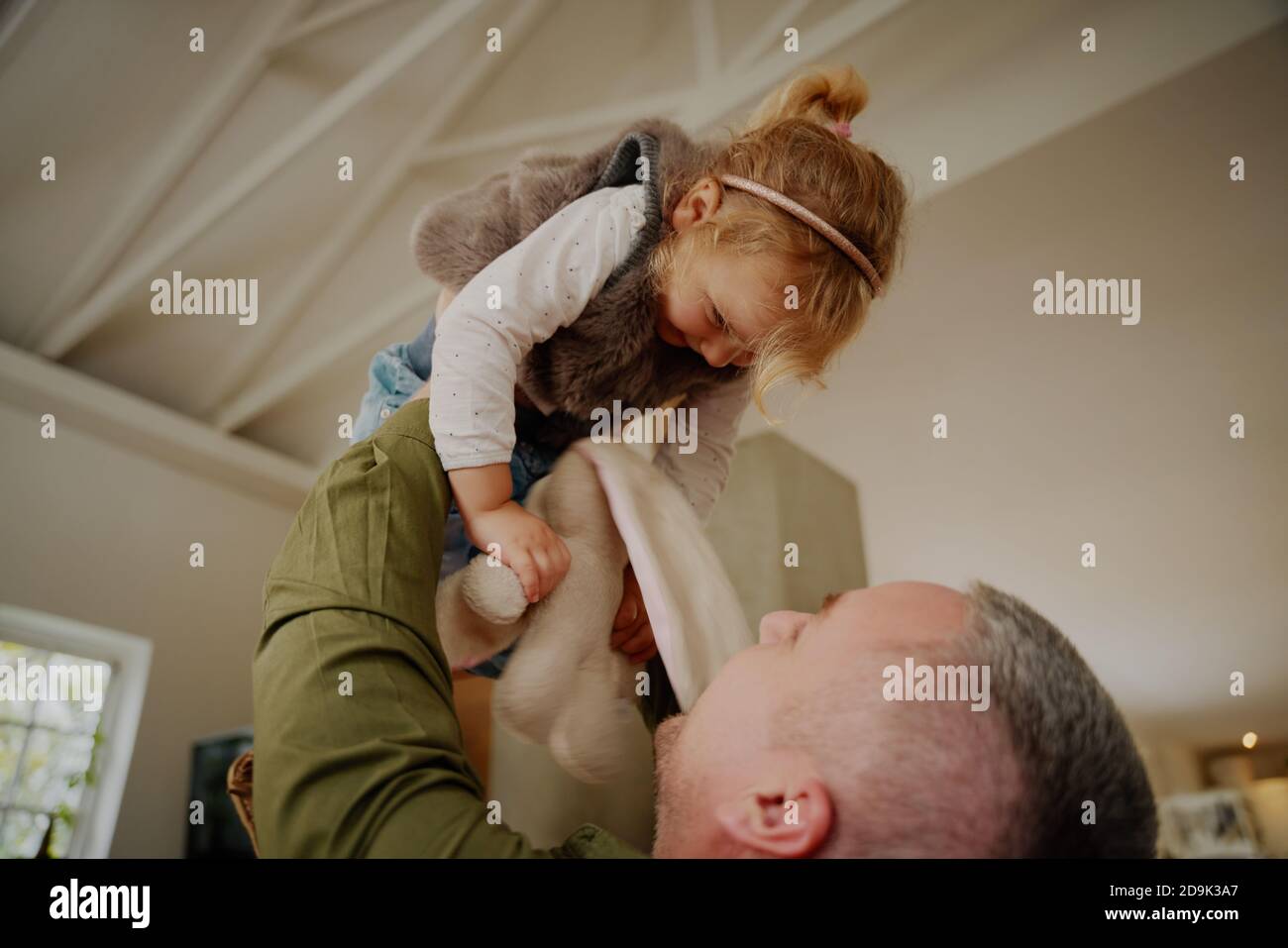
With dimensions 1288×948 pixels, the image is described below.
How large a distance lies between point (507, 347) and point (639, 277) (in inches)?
5.5

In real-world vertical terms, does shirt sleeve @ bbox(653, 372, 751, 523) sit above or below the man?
above

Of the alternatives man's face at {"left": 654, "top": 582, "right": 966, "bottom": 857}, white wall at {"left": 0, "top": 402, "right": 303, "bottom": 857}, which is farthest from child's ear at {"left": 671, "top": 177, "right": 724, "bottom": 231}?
white wall at {"left": 0, "top": 402, "right": 303, "bottom": 857}

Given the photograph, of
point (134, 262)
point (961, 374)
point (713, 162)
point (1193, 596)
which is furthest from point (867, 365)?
point (134, 262)

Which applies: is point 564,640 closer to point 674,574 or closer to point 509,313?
point 674,574

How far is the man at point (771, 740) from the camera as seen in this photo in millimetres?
474

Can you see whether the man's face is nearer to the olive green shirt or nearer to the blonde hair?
the olive green shirt

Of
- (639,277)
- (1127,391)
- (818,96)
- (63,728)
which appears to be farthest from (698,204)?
(63,728)

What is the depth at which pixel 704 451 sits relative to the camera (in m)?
0.95

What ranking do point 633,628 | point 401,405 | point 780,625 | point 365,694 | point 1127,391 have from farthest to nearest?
point 1127,391, point 401,405, point 633,628, point 780,625, point 365,694

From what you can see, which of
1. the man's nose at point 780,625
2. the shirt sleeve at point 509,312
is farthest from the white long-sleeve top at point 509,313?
the man's nose at point 780,625

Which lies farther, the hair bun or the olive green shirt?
the hair bun

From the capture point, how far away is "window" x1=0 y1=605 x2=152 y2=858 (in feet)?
5.57

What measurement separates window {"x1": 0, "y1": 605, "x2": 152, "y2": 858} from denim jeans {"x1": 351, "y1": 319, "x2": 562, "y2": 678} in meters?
1.30

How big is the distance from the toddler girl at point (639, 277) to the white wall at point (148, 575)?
1499 mm
